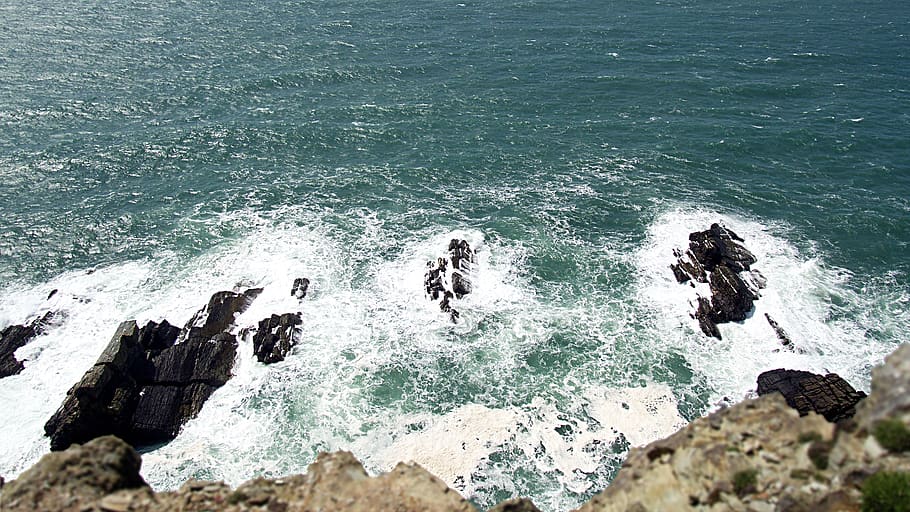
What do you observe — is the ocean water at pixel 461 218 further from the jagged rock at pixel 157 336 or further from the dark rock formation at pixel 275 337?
the jagged rock at pixel 157 336

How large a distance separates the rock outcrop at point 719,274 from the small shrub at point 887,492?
32834 millimetres

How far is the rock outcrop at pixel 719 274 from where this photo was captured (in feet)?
164

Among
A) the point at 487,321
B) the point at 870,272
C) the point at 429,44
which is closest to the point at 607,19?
the point at 429,44

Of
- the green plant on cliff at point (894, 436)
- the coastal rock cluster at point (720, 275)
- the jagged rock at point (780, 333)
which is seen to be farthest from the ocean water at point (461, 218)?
the green plant on cliff at point (894, 436)

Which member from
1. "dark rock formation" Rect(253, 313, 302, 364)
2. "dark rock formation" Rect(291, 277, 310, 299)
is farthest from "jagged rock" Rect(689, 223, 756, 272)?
"dark rock formation" Rect(253, 313, 302, 364)

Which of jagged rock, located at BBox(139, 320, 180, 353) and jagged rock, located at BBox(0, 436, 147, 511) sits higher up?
jagged rock, located at BBox(0, 436, 147, 511)

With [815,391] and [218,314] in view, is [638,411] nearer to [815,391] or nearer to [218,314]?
[815,391]

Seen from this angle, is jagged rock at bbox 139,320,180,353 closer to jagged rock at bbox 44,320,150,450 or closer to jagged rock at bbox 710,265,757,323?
jagged rock at bbox 44,320,150,450

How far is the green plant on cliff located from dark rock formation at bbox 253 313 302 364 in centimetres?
4143

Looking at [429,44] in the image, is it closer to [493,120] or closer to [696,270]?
[493,120]

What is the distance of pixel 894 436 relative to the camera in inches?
696

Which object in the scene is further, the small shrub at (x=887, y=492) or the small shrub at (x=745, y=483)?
the small shrub at (x=745, y=483)

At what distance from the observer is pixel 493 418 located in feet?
138

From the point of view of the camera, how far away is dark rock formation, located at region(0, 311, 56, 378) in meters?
47.3
